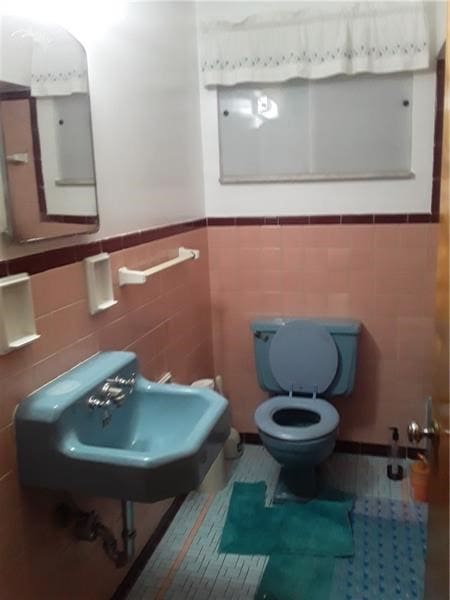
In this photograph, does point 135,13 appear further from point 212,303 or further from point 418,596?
point 418,596

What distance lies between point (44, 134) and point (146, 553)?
158 cm

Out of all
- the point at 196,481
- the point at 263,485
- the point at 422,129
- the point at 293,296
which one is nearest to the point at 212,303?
the point at 293,296

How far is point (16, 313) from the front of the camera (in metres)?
1.36

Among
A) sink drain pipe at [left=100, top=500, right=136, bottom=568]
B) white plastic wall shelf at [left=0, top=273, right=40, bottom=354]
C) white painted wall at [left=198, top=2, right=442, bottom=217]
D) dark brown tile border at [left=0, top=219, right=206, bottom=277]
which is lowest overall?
sink drain pipe at [left=100, top=500, right=136, bottom=568]

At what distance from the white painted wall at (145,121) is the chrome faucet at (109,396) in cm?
43

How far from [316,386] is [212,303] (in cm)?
69

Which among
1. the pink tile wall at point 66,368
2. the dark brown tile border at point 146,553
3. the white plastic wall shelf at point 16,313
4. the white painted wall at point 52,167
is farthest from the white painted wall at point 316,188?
the white plastic wall shelf at point 16,313

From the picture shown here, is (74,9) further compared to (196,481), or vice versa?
(74,9)

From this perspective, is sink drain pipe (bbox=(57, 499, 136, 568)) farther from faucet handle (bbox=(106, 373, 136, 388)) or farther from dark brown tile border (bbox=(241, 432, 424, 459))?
dark brown tile border (bbox=(241, 432, 424, 459))

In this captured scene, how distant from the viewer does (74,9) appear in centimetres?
158

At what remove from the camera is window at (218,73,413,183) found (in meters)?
2.47

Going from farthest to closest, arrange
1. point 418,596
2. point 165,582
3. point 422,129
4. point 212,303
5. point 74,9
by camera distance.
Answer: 1. point 212,303
2. point 422,129
3. point 165,582
4. point 418,596
5. point 74,9

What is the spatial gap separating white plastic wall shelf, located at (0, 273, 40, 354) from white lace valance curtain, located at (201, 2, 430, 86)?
1644 mm

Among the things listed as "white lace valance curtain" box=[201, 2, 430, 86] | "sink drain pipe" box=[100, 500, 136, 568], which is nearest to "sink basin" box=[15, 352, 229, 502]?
"sink drain pipe" box=[100, 500, 136, 568]
